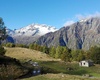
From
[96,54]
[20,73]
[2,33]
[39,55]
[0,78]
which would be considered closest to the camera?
[0,78]

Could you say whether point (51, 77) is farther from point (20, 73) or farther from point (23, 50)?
point (23, 50)

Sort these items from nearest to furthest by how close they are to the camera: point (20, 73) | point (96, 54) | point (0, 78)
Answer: point (0, 78) → point (20, 73) → point (96, 54)

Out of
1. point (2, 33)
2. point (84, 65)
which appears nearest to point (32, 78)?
point (2, 33)

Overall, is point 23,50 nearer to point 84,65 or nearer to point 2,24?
point 84,65

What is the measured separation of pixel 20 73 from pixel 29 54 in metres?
117

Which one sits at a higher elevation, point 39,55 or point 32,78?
point 39,55

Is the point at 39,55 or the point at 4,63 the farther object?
the point at 39,55

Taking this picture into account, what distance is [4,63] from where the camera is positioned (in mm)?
72250

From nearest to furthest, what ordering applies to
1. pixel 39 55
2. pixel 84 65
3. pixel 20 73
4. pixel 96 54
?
pixel 20 73, pixel 84 65, pixel 96 54, pixel 39 55

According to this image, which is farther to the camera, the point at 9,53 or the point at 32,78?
the point at 9,53

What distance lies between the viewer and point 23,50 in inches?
7741

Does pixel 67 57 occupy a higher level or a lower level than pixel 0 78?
higher

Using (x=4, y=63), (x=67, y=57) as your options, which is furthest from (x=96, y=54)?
(x=4, y=63)

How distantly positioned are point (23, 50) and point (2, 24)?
105238 mm
